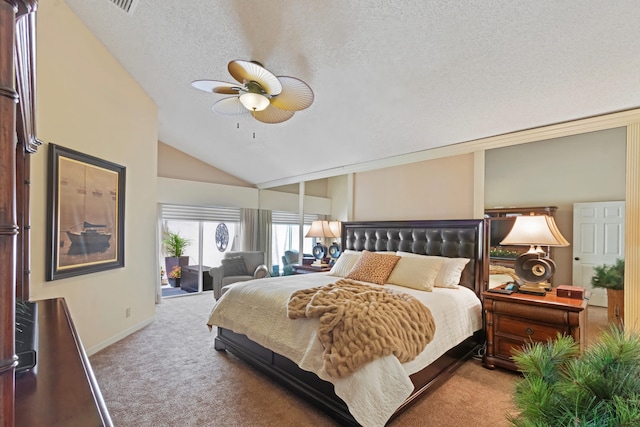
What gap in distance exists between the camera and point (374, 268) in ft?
11.4

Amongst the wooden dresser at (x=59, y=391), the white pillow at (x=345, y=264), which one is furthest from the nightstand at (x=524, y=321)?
the wooden dresser at (x=59, y=391)

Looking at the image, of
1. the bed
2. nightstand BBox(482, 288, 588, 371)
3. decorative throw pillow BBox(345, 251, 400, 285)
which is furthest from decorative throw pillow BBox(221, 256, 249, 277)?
nightstand BBox(482, 288, 588, 371)

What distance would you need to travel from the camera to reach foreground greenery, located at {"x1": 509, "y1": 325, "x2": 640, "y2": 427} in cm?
61

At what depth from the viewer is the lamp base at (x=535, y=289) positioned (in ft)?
9.38

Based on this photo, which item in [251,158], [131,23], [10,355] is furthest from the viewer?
[251,158]

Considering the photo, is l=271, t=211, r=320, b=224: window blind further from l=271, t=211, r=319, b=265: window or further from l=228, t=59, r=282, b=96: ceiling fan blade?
l=228, t=59, r=282, b=96: ceiling fan blade

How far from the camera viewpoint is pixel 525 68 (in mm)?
2461

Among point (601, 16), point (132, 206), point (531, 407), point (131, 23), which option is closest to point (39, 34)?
point (131, 23)

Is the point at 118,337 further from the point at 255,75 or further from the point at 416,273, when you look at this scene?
the point at 416,273

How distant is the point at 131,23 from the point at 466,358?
15.2 ft

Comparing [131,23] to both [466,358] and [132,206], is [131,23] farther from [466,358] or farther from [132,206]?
[466,358]

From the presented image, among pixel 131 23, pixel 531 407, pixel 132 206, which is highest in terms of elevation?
pixel 131 23

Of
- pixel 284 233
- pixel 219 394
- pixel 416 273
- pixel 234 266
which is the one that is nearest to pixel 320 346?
pixel 219 394

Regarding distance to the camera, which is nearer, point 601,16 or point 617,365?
point 617,365
